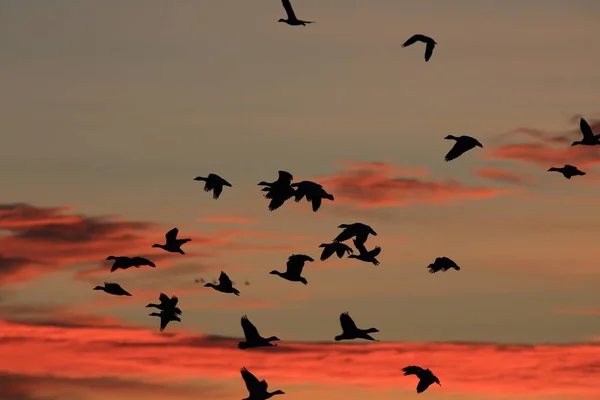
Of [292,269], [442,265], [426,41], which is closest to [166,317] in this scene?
[292,269]

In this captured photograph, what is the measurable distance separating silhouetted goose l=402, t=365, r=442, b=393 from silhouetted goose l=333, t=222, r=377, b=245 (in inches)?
309

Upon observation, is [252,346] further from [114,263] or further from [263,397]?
[114,263]

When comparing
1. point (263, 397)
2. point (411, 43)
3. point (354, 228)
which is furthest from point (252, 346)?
point (411, 43)

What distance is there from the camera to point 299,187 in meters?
104

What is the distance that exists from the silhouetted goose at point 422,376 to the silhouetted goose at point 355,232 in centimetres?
786

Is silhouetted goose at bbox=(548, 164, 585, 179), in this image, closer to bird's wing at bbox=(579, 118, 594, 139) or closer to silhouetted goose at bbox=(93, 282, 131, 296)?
bird's wing at bbox=(579, 118, 594, 139)

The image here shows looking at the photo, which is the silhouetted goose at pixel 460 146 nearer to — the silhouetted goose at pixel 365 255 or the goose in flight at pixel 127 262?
the silhouetted goose at pixel 365 255

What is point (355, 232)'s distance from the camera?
107 m

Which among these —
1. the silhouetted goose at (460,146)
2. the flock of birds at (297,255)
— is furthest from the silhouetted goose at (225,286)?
the silhouetted goose at (460,146)

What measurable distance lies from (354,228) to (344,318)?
5.37 meters

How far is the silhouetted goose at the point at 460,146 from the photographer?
345 feet

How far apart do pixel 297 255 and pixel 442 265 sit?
8.13 meters

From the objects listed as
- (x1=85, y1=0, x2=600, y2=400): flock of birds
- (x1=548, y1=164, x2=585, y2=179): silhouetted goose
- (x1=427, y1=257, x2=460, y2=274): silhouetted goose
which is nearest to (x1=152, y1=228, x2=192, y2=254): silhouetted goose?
(x1=85, y1=0, x2=600, y2=400): flock of birds

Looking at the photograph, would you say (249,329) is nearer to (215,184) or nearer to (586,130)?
(215,184)
